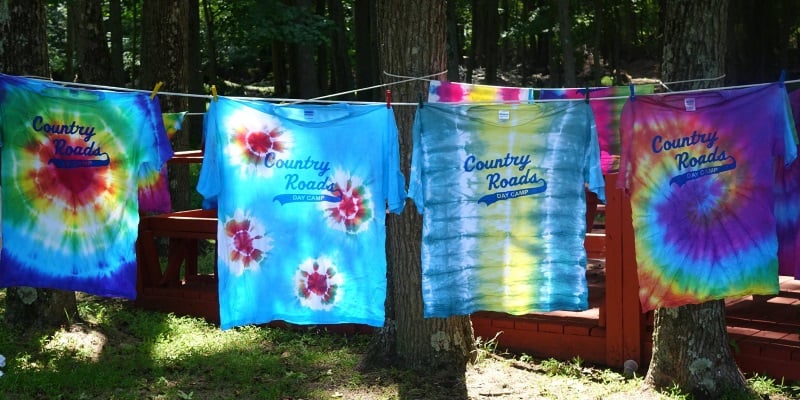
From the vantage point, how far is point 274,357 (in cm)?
698

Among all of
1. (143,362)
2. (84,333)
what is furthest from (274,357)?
(84,333)

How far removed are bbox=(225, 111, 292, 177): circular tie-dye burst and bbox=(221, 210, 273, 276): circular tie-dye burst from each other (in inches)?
11.8

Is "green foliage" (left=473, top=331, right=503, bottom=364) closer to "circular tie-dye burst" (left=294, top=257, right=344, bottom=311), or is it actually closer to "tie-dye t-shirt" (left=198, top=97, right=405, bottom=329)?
"tie-dye t-shirt" (left=198, top=97, right=405, bottom=329)

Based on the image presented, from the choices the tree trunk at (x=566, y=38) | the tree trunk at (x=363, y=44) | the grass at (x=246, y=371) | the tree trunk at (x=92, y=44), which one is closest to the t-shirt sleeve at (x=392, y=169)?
the grass at (x=246, y=371)

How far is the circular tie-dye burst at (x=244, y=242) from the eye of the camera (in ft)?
16.4

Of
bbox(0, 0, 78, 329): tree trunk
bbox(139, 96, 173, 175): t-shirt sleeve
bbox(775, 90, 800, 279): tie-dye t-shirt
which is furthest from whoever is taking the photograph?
bbox(0, 0, 78, 329): tree trunk

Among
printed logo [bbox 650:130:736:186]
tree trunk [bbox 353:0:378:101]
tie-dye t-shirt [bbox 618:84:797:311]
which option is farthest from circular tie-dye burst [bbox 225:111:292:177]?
tree trunk [bbox 353:0:378:101]

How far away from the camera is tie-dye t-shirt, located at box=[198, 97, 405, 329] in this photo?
16.4 feet

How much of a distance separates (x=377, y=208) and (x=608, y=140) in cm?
275

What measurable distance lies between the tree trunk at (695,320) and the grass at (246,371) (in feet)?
0.58

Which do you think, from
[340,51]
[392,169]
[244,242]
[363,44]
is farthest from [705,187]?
[340,51]

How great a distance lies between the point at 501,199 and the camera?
16.6 feet

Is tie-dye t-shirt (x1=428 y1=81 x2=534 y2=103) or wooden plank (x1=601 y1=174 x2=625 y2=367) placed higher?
tie-dye t-shirt (x1=428 y1=81 x2=534 y2=103)

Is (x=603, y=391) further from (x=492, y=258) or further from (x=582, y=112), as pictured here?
(x=582, y=112)
